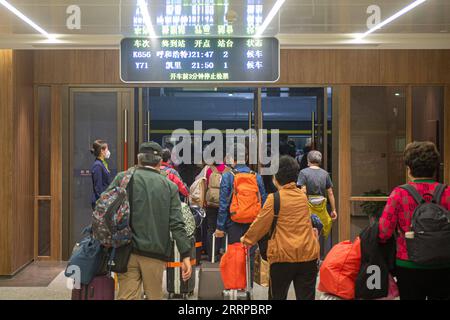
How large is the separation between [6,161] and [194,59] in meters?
2.88

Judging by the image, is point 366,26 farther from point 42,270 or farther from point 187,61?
point 42,270

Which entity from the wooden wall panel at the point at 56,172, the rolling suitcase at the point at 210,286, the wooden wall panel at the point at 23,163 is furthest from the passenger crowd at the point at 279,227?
the wooden wall panel at the point at 56,172

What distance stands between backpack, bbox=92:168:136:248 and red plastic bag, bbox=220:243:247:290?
1856 millimetres

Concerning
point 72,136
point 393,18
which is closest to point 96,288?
point 393,18

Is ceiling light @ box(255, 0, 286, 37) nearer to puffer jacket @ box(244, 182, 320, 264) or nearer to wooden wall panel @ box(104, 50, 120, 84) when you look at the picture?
puffer jacket @ box(244, 182, 320, 264)

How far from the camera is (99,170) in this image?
24.7 feet

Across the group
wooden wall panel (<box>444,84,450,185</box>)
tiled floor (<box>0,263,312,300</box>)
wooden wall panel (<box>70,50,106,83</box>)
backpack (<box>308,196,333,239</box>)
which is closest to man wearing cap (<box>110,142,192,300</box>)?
tiled floor (<box>0,263,312,300</box>)

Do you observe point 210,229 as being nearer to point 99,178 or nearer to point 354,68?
point 99,178

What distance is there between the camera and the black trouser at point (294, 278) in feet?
13.6

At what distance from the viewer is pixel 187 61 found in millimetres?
5711

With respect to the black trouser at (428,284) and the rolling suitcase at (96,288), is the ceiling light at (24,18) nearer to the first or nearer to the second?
the rolling suitcase at (96,288)

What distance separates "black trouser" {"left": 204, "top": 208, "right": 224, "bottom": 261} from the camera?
25.6 ft

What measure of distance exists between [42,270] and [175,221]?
4.20 m

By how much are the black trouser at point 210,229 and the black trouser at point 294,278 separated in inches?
141
